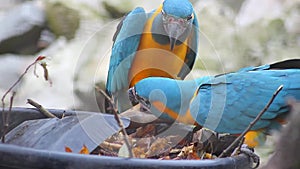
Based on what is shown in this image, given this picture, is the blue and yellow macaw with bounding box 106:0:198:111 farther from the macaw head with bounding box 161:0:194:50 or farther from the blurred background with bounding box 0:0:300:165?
the blurred background with bounding box 0:0:300:165

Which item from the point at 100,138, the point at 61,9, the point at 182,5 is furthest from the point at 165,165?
the point at 61,9

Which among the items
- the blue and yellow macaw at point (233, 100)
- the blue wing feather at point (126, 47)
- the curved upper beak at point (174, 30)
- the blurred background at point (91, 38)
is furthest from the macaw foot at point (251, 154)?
the blurred background at point (91, 38)

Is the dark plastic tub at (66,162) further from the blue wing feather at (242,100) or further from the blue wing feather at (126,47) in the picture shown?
the blue wing feather at (126,47)

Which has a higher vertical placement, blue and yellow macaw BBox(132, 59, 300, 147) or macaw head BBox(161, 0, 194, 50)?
macaw head BBox(161, 0, 194, 50)

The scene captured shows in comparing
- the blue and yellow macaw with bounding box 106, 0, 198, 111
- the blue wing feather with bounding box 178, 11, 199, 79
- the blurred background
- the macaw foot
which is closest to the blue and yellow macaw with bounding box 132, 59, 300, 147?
the macaw foot

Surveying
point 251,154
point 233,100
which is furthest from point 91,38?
point 251,154

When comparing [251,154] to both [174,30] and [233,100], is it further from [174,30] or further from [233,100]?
[174,30]

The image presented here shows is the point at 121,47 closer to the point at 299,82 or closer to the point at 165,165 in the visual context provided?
the point at 299,82
